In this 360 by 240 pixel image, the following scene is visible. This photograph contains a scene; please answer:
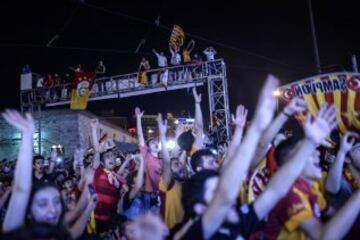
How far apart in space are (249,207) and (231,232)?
0.21 meters

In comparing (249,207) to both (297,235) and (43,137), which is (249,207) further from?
(43,137)

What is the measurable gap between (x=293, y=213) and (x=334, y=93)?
2.59 m

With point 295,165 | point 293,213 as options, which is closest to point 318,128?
point 295,165

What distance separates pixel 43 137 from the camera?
2280cm

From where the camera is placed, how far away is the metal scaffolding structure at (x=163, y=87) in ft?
53.1

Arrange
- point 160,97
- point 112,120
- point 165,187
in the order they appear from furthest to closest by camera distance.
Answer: point 112,120
point 160,97
point 165,187

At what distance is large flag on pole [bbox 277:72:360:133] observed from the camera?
4.18m

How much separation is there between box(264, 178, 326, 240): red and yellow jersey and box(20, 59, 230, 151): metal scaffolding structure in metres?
12.6

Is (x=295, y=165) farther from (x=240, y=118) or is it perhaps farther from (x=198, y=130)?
(x=198, y=130)

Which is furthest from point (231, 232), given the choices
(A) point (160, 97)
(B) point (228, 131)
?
(A) point (160, 97)

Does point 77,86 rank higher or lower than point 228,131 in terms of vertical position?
higher

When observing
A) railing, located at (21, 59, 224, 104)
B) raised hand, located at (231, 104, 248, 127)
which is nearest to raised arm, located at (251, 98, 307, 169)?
raised hand, located at (231, 104, 248, 127)

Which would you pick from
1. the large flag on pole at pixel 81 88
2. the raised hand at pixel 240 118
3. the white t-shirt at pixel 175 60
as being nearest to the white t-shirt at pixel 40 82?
the large flag on pole at pixel 81 88

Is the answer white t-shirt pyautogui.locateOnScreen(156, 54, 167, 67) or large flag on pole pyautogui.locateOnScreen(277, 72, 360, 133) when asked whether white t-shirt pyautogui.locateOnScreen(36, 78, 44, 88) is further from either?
large flag on pole pyautogui.locateOnScreen(277, 72, 360, 133)
